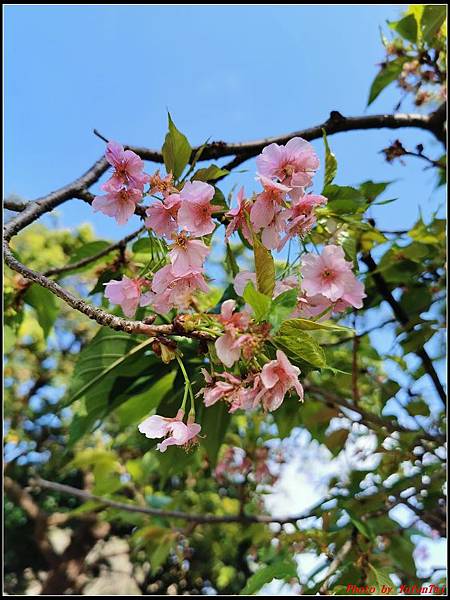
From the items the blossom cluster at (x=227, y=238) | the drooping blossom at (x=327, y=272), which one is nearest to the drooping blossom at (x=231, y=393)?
the blossom cluster at (x=227, y=238)

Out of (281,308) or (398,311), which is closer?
(281,308)

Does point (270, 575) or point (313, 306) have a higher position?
point (313, 306)

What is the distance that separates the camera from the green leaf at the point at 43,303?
32.6 inches

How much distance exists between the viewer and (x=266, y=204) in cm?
42

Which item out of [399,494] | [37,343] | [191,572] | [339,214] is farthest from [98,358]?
[191,572]

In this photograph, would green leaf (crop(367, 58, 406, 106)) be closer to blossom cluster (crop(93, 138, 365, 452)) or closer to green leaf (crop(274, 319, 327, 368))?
blossom cluster (crop(93, 138, 365, 452))

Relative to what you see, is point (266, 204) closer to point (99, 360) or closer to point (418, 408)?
point (99, 360)

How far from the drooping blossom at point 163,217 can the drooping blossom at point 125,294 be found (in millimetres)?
47

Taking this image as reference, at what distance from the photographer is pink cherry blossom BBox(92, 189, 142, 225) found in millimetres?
454

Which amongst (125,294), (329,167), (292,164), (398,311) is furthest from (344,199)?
(398,311)

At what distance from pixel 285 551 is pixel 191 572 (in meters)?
4.10

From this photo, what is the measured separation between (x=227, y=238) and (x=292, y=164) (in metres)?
0.08

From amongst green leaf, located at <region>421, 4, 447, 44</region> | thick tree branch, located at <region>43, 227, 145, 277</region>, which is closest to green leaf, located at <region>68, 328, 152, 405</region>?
thick tree branch, located at <region>43, 227, 145, 277</region>

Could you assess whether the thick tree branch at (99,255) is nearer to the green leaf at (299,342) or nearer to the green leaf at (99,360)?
the green leaf at (99,360)
